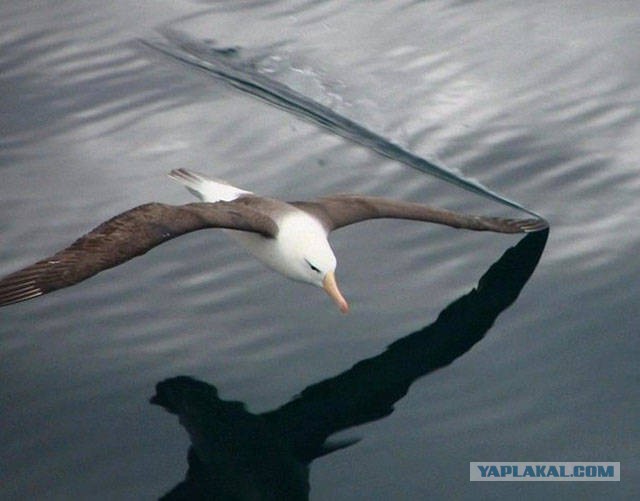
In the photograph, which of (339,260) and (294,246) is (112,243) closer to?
(294,246)

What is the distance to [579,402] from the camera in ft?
32.0

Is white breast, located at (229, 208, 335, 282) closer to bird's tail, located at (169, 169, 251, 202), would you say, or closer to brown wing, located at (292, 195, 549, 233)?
brown wing, located at (292, 195, 549, 233)

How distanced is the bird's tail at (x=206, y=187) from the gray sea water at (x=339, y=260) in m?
0.35

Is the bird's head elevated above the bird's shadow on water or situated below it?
above

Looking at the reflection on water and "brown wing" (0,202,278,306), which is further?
the reflection on water

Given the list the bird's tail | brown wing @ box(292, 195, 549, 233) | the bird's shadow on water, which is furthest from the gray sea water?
the bird's tail

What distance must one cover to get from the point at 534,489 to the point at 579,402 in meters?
1.03

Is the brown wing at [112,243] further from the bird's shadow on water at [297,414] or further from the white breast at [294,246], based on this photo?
the bird's shadow on water at [297,414]

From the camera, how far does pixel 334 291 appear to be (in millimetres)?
10609

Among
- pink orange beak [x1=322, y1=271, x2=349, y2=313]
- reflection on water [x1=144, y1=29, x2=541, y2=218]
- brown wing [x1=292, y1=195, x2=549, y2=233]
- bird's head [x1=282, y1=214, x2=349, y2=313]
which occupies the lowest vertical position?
pink orange beak [x1=322, y1=271, x2=349, y2=313]

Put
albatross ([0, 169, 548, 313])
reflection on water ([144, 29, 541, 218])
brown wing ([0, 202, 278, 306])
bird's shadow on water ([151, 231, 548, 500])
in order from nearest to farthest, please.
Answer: bird's shadow on water ([151, 231, 548, 500])
brown wing ([0, 202, 278, 306])
albatross ([0, 169, 548, 313])
reflection on water ([144, 29, 541, 218])

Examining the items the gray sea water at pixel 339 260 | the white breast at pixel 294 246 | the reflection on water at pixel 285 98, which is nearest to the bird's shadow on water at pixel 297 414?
the gray sea water at pixel 339 260

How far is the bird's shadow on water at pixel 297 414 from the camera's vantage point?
29.6ft

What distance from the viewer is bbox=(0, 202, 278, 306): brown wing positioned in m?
9.44
